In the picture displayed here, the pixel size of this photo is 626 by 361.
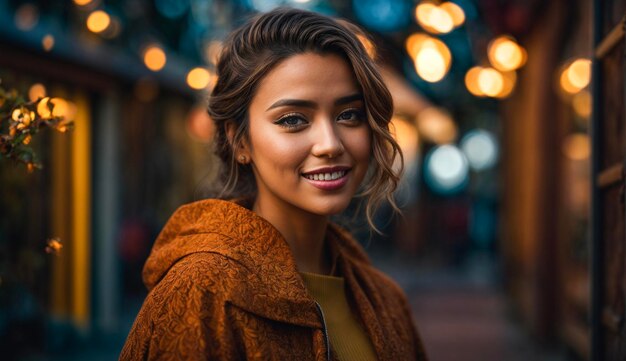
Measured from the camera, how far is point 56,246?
1999mm

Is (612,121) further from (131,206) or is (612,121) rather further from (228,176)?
(131,206)

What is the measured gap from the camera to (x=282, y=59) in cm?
209

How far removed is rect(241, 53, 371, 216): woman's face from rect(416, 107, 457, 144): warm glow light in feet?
57.9

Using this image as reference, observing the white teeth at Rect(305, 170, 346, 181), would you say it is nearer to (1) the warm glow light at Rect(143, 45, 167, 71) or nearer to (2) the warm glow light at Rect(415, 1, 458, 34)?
(2) the warm glow light at Rect(415, 1, 458, 34)

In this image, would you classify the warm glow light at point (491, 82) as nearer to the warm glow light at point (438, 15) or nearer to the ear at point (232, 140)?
the warm glow light at point (438, 15)

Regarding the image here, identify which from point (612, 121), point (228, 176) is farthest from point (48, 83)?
point (612, 121)

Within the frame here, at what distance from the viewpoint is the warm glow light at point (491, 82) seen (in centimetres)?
863

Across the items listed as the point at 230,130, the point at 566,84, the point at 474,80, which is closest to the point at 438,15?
the point at 566,84

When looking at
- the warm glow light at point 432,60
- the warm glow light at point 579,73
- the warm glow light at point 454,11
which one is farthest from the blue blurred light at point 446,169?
the warm glow light at point 454,11

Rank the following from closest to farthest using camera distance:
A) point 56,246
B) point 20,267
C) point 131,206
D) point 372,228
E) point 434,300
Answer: point 56,246, point 372,228, point 20,267, point 131,206, point 434,300

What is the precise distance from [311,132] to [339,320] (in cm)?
63

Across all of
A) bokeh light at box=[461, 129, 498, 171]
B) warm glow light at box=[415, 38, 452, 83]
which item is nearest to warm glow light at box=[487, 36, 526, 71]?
warm glow light at box=[415, 38, 452, 83]

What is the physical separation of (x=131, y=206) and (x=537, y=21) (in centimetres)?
567

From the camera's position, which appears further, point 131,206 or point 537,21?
point 131,206
